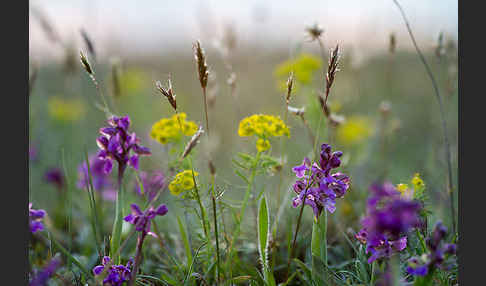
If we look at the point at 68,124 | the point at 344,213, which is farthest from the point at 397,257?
the point at 68,124

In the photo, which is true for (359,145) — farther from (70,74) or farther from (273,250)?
(70,74)

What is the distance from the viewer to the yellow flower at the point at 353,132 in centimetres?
382

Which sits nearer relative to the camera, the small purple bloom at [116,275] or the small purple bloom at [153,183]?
the small purple bloom at [116,275]

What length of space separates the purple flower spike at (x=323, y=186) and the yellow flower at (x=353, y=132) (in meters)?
2.19

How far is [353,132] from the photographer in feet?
12.5

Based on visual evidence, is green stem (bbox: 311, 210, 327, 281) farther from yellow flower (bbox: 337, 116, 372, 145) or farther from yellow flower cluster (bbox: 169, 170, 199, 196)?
yellow flower (bbox: 337, 116, 372, 145)

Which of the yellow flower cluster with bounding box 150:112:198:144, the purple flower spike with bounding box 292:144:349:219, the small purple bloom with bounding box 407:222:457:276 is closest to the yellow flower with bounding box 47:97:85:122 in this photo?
the yellow flower cluster with bounding box 150:112:198:144

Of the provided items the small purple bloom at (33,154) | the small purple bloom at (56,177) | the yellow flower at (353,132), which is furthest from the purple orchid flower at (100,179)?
the yellow flower at (353,132)

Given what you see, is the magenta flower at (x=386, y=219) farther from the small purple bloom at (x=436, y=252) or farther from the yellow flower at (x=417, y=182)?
the yellow flower at (x=417, y=182)

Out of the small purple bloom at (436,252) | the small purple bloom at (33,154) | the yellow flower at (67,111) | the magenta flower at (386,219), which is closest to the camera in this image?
the magenta flower at (386,219)

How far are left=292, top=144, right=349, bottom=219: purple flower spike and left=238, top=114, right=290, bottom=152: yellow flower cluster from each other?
0.61 ft

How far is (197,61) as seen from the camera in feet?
5.00

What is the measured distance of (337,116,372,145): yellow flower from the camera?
3818 mm

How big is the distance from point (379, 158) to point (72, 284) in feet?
9.92
